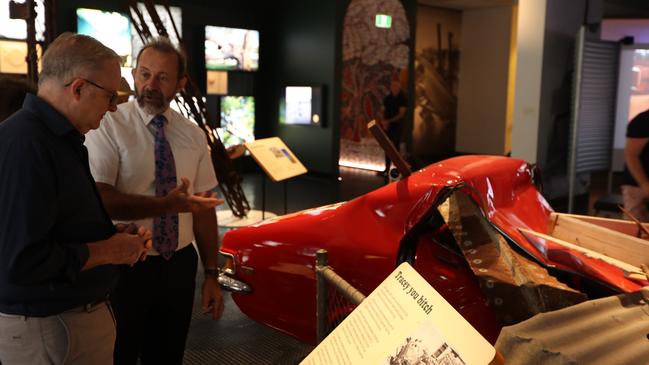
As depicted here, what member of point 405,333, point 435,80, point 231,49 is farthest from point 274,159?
point 435,80

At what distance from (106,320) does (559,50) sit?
5.50m

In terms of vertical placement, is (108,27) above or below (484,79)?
above

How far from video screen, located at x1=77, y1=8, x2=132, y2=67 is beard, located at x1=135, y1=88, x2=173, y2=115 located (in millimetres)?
7573

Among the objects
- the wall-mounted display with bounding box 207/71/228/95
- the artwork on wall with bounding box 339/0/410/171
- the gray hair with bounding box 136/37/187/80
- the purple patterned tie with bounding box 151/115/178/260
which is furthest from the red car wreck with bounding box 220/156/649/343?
the artwork on wall with bounding box 339/0/410/171

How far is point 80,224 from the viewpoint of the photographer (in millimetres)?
1648

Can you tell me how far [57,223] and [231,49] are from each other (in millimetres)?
10057

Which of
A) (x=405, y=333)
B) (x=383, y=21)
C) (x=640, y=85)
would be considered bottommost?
(x=405, y=333)

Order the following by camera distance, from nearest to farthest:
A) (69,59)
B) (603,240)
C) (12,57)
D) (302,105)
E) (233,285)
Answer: (69,59), (603,240), (233,285), (12,57), (302,105)

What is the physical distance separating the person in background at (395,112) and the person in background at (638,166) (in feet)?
24.7

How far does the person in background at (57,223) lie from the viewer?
149cm

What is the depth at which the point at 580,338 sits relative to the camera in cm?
122

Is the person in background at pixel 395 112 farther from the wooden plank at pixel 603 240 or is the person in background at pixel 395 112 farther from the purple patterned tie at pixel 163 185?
the purple patterned tie at pixel 163 185

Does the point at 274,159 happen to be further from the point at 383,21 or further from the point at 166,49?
the point at 383,21

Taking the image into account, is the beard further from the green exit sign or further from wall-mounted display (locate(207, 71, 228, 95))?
the green exit sign
